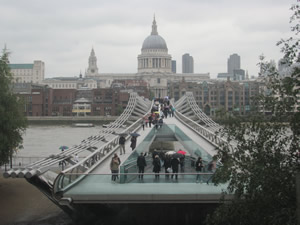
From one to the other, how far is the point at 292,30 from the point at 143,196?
443 centimetres

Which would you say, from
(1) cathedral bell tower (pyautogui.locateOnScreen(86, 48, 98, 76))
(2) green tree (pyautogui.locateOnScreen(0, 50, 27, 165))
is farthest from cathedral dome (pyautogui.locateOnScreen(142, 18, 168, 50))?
(2) green tree (pyautogui.locateOnScreen(0, 50, 27, 165))

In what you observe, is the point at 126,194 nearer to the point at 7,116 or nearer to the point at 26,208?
the point at 26,208

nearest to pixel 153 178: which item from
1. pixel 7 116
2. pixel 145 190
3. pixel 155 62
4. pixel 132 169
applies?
pixel 145 190

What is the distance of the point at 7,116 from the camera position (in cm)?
1389

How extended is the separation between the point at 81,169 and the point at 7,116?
473 cm

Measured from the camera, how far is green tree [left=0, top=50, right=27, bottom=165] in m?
13.9

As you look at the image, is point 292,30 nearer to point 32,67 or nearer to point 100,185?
point 100,185

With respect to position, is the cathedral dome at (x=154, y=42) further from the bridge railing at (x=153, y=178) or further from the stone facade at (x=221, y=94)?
the bridge railing at (x=153, y=178)

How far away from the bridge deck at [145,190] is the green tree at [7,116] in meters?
5.74

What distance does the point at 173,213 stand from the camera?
9164mm

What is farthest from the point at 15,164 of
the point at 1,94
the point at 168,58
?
the point at 168,58

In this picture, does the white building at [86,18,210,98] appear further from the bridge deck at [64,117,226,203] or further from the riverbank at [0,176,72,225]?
the bridge deck at [64,117,226,203]

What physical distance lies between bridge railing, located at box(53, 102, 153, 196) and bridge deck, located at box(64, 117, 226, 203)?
136mm

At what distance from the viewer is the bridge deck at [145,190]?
852 centimetres
